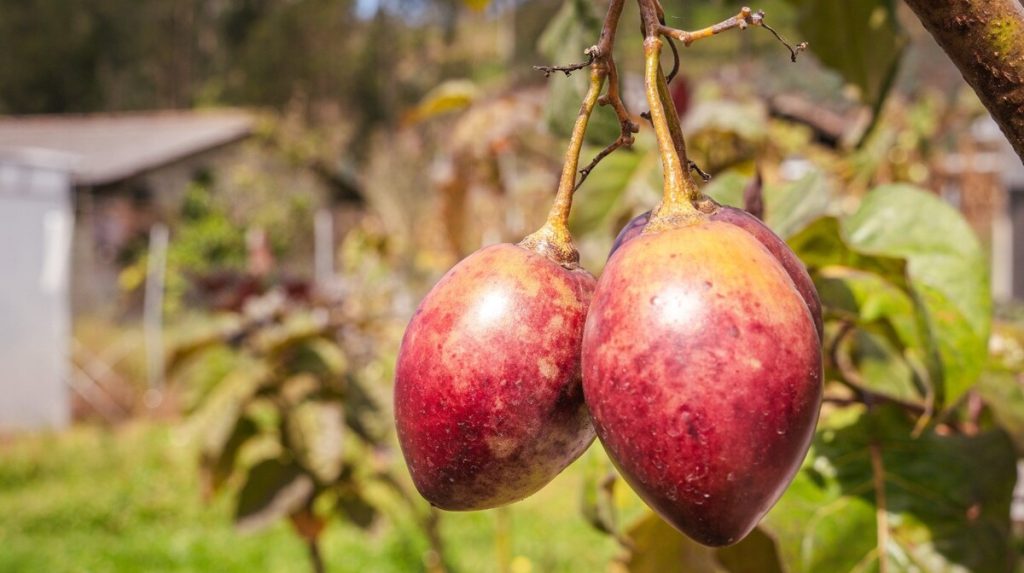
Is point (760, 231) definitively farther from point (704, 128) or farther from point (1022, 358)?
point (704, 128)

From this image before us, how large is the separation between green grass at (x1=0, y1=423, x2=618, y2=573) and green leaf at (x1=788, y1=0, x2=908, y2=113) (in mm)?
2297

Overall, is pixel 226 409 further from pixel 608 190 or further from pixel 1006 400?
pixel 1006 400

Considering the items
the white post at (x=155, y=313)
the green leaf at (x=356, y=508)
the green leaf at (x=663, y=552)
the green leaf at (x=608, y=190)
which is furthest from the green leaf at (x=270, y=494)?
the white post at (x=155, y=313)

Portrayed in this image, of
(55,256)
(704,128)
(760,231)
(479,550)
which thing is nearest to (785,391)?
(760,231)

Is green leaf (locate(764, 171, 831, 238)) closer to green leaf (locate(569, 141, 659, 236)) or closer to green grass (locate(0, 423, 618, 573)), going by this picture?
green leaf (locate(569, 141, 659, 236))

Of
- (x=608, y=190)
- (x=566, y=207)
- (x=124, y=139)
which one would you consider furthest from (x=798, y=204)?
(x=124, y=139)

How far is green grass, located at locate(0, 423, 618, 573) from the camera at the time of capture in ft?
14.8

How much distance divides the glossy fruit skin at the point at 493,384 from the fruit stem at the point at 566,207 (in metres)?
0.02

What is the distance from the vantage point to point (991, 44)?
53 centimetres

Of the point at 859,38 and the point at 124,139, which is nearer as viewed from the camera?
the point at 859,38

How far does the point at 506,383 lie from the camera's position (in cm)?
54

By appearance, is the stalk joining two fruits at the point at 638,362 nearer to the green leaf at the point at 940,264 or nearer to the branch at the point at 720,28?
the branch at the point at 720,28

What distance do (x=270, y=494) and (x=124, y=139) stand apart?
16533mm

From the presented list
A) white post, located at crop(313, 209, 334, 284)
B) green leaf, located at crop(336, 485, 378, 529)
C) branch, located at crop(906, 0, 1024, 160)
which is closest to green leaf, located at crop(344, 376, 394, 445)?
green leaf, located at crop(336, 485, 378, 529)
